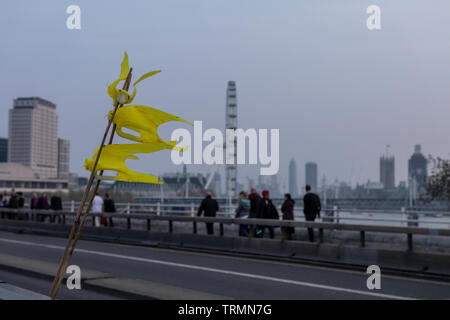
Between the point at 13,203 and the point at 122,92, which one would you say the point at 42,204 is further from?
the point at 122,92

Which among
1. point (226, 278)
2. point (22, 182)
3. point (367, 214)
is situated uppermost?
point (22, 182)

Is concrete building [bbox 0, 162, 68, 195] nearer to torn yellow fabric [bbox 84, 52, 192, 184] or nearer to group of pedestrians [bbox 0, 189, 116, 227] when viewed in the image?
group of pedestrians [bbox 0, 189, 116, 227]

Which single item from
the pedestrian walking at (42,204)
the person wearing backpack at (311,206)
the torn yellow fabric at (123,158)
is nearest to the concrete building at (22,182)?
the pedestrian walking at (42,204)

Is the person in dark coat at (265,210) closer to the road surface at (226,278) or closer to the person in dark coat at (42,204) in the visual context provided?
the road surface at (226,278)

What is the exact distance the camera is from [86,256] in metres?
15.7

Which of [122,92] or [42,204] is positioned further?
[42,204]

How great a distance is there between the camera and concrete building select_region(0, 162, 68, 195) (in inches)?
6762

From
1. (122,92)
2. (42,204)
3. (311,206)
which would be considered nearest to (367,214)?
(311,206)

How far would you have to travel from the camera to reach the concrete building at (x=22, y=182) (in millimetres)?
171750

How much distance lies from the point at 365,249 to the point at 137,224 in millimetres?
12632

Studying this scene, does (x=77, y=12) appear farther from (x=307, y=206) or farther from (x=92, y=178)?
(x=307, y=206)

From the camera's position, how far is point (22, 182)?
6924 inches

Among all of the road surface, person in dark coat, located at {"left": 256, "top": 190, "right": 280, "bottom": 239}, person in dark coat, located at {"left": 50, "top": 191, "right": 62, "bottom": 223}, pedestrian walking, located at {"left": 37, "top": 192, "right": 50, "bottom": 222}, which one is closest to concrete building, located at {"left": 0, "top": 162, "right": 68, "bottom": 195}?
pedestrian walking, located at {"left": 37, "top": 192, "right": 50, "bottom": 222}
